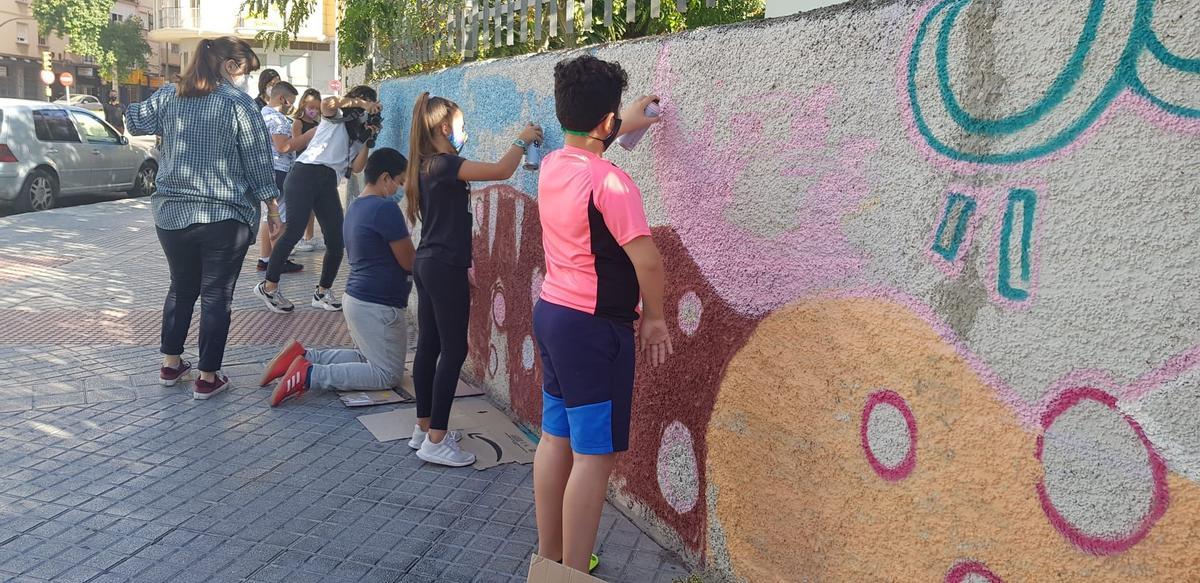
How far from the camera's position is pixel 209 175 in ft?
15.2

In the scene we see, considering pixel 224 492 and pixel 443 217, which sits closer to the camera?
pixel 224 492

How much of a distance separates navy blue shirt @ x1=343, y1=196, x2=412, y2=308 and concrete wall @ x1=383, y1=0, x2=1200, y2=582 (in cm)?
182

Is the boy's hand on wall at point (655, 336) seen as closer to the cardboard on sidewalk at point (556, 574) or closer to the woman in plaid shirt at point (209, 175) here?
the cardboard on sidewalk at point (556, 574)

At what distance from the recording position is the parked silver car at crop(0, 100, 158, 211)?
38.4ft

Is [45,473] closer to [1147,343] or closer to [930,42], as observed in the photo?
[930,42]

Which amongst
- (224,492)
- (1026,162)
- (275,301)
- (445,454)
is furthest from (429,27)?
(1026,162)

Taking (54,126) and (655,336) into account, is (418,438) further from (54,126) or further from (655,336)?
(54,126)

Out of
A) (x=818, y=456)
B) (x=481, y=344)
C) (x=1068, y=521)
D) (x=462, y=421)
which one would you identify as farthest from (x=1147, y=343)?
(x=481, y=344)

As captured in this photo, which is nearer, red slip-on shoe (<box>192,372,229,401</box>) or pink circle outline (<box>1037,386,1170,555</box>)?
pink circle outline (<box>1037,386,1170,555</box>)

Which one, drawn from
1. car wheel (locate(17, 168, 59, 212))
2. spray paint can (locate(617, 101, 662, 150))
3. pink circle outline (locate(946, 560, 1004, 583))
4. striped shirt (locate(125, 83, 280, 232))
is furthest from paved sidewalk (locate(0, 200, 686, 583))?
car wheel (locate(17, 168, 59, 212))

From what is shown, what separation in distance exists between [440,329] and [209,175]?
5.68 ft

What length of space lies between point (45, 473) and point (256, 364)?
187 centimetres

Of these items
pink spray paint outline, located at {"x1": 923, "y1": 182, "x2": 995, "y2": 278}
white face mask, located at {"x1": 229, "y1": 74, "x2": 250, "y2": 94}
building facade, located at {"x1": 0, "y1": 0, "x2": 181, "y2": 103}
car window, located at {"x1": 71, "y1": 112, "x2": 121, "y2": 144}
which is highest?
building facade, located at {"x1": 0, "y1": 0, "x2": 181, "y2": 103}

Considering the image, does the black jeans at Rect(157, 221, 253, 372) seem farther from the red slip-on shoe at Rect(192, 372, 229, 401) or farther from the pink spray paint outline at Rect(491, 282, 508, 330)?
the pink spray paint outline at Rect(491, 282, 508, 330)
